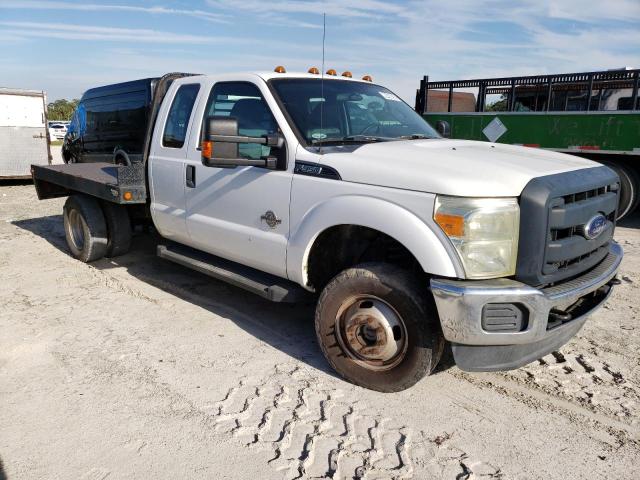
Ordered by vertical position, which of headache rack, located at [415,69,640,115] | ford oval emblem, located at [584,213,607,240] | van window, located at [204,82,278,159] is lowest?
ford oval emblem, located at [584,213,607,240]

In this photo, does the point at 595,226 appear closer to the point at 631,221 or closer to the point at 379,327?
the point at 379,327

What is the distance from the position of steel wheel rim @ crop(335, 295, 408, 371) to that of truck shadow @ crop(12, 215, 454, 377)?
0.36m

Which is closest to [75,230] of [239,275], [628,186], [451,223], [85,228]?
[85,228]

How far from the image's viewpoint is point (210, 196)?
426 cm

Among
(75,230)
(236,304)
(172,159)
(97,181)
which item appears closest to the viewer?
(172,159)

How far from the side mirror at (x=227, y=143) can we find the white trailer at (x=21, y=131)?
1129 centimetres

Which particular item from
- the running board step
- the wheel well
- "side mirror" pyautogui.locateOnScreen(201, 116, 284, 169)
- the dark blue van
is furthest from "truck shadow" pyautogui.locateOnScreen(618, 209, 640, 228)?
the dark blue van

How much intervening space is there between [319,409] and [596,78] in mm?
7484

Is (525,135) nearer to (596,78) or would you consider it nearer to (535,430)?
(596,78)

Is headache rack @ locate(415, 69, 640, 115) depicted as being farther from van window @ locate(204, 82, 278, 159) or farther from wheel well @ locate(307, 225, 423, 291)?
wheel well @ locate(307, 225, 423, 291)

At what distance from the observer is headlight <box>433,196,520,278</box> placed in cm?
278

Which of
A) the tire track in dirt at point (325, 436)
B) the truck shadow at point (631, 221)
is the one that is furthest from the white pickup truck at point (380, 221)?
the truck shadow at point (631, 221)

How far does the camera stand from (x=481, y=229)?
279 centimetres

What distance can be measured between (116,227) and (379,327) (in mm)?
3798
